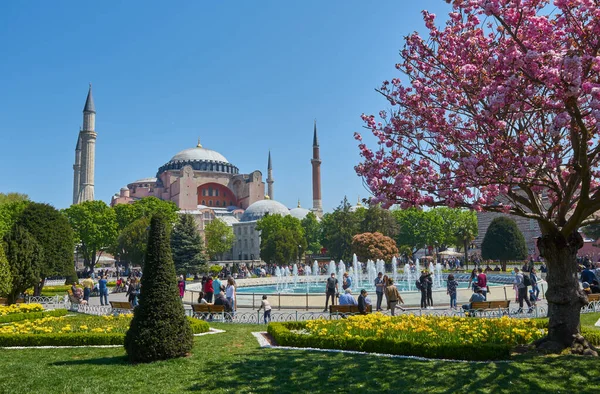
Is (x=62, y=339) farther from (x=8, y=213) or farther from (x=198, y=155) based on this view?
(x=198, y=155)

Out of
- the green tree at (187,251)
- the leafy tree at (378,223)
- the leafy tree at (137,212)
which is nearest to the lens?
the green tree at (187,251)

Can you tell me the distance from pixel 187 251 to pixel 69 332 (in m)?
23.3

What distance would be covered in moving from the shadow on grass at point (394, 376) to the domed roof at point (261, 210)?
65.3 meters

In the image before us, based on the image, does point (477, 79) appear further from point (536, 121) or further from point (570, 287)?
point (570, 287)

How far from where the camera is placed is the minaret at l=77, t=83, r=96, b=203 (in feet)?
198

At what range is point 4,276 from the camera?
15281mm

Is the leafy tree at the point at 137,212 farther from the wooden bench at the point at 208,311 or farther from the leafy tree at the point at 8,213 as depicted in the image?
the wooden bench at the point at 208,311

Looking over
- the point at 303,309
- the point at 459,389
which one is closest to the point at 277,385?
the point at 459,389

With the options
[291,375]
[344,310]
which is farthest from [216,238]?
[291,375]

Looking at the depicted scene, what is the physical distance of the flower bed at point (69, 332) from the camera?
9227 mm

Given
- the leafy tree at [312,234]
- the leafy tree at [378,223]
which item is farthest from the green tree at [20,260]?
the leafy tree at [312,234]

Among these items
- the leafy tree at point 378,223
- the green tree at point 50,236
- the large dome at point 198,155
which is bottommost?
the green tree at point 50,236

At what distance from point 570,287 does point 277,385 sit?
4.78 metres

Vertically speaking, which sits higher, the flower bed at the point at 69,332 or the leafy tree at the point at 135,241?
the leafy tree at the point at 135,241
